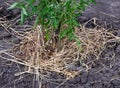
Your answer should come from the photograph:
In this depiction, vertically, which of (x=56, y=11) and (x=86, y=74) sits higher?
(x=56, y=11)

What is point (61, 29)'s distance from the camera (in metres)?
2.71

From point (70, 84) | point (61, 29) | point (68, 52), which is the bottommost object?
point (70, 84)

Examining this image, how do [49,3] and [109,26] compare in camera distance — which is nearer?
[49,3]

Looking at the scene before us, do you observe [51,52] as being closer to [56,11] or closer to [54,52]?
[54,52]

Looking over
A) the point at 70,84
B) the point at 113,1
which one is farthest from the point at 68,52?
the point at 113,1

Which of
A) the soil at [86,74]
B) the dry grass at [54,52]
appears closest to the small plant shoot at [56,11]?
the dry grass at [54,52]

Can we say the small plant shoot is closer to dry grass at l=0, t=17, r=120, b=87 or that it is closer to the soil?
dry grass at l=0, t=17, r=120, b=87

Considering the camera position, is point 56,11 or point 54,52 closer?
point 56,11

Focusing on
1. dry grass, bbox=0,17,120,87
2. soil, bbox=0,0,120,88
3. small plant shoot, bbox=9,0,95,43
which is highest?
small plant shoot, bbox=9,0,95,43

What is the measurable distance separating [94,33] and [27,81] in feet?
2.83

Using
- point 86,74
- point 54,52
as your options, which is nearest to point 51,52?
point 54,52

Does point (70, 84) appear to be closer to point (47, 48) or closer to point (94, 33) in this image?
point (47, 48)


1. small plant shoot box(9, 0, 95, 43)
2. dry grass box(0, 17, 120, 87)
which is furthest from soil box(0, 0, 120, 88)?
small plant shoot box(9, 0, 95, 43)

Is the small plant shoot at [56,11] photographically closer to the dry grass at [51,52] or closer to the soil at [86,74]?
the dry grass at [51,52]
